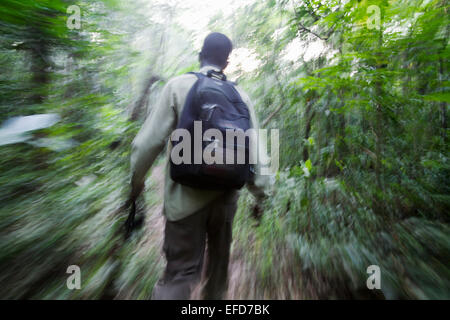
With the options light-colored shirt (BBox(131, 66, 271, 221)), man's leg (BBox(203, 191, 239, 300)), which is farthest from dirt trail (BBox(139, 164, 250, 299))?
light-colored shirt (BBox(131, 66, 271, 221))

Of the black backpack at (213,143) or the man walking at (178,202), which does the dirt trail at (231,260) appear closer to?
the man walking at (178,202)

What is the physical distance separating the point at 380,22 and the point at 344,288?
7.44 ft

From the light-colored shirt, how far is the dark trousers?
0.07 m

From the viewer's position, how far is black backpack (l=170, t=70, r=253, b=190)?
118cm

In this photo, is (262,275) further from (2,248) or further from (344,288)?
(2,248)

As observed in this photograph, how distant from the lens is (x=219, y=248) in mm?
1527

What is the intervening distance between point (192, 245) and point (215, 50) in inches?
51.1

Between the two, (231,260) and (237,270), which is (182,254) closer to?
(237,270)

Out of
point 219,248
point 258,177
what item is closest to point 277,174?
point 258,177

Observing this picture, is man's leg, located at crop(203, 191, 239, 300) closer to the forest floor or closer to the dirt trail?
the forest floor

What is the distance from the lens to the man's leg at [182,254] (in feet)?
4.27
